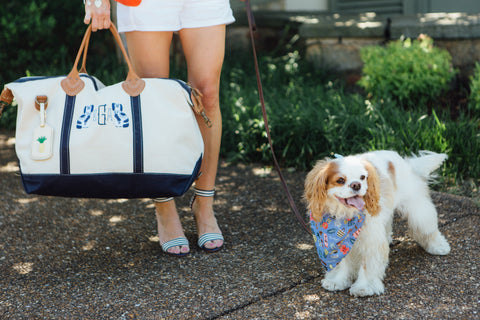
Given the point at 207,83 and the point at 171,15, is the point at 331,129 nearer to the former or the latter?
the point at 207,83

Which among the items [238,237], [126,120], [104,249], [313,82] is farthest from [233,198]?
[313,82]

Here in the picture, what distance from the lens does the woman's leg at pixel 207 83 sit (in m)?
2.97

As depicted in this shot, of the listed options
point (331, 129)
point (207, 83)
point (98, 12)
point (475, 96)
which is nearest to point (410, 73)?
point (475, 96)

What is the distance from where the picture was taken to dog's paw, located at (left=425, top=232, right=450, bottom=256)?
3029 millimetres

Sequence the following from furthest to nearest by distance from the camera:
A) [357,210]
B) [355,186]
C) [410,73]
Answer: [410,73] → [357,210] → [355,186]

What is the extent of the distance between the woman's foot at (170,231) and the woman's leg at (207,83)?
0.44ft

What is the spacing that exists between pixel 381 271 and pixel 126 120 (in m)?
1.40

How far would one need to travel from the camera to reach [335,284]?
273 centimetres

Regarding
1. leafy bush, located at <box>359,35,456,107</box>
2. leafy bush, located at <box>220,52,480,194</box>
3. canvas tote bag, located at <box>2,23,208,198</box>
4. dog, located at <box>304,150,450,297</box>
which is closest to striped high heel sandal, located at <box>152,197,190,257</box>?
canvas tote bag, located at <box>2,23,208,198</box>

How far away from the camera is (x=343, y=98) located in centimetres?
528

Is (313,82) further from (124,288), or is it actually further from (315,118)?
(124,288)

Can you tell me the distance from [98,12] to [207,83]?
2.23 ft

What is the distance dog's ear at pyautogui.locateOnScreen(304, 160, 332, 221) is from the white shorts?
955 millimetres

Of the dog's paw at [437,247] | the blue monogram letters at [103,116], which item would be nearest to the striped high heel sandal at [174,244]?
the blue monogram letters at [103,116]
